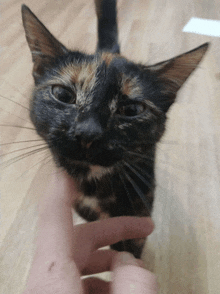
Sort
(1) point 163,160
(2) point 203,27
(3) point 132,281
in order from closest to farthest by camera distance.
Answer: (3) point 132,281
(1) point 163,160
(2) point 203,27

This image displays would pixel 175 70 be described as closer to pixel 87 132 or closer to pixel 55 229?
pixel 87 132

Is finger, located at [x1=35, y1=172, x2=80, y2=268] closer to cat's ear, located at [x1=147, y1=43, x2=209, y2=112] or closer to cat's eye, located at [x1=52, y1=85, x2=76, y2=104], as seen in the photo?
cat's eye, located at [x1=52, y1=85, x2=76, y2=104]

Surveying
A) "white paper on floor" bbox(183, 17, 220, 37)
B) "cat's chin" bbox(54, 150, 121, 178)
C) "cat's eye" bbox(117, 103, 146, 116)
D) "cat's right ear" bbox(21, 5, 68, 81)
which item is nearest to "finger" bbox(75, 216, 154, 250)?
"cat's chin" bbox(54, 150, 121, 178)

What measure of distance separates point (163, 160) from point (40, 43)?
591 mm

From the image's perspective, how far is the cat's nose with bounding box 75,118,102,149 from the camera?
1.36 feet

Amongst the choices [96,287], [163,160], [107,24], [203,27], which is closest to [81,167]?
[96,287]

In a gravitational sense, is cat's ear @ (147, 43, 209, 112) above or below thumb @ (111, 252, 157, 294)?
above

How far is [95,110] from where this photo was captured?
46cm

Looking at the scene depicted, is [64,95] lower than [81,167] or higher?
higher

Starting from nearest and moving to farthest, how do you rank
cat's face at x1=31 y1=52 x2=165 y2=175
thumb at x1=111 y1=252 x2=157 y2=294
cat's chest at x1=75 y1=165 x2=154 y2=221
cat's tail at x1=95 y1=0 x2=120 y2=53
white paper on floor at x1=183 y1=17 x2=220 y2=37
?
thumb at x1=111 y1=252 x2=157 y2=294
cat's face at x1=31 y1=52 x2=165 y2=175
cat's chest at x1=75 y1=165 x2=154 y2=221
cat's tail at x1=95 y1=0 x2=120 y2=53
white paper on floor at x1=183 y1=17 x2=220 y2=37

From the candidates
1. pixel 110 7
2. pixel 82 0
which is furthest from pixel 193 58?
pixel 82 0

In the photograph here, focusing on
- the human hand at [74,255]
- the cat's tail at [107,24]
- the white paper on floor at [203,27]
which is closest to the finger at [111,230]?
the human hand at [74,255]

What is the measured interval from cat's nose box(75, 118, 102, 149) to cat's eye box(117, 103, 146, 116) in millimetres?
103

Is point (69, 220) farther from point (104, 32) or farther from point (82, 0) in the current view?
point (82, 0)
